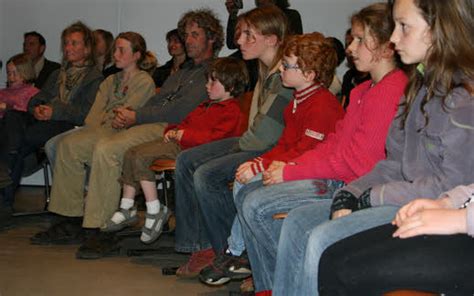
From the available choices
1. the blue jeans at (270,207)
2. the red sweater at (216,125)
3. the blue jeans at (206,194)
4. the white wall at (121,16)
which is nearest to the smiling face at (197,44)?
the red sweater at (216,125)

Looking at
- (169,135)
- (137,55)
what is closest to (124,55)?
(137,55)

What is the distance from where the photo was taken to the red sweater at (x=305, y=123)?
2.99m

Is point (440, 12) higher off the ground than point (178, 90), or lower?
higher

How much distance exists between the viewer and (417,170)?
197cm

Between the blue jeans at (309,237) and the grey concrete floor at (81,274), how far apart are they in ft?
3.74

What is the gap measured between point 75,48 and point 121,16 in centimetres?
139

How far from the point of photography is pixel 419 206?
5.78ft

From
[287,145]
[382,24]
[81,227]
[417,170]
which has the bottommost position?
[81,227]

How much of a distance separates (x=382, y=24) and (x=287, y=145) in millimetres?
795

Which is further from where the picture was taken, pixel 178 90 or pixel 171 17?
pixel 171 17

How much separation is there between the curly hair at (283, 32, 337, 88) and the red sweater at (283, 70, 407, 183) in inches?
17.6

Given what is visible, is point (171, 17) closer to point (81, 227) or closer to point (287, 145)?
point (81, 227)

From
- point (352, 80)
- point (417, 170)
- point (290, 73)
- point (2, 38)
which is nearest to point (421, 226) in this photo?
point (417, 170)

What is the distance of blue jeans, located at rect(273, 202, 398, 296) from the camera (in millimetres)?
1901
